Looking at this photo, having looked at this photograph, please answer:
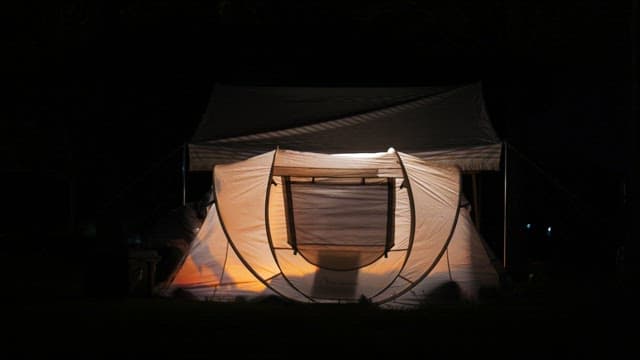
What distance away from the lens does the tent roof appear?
8.64m

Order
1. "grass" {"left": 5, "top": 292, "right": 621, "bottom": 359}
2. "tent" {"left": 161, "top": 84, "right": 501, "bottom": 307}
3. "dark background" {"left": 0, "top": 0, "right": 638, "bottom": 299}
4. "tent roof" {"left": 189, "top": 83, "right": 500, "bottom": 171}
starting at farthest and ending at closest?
1. "dark background" {"left": 0, "top": 0, "right": 638, "bottom": 299}
2. "tent roof" {"left": 189, "top": 83, "right": 500, "bottom": 171}
3. "tent" {"left": 161, "top": 84, "right": 501, "bottom": 307}
4. "grass" {"left": 5, "top": 292, "right": 621, "bottom": 359}

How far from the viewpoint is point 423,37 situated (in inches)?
666

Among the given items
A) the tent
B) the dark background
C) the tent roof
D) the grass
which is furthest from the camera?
the dark background

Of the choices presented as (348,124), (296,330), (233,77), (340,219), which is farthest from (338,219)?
(233,77)

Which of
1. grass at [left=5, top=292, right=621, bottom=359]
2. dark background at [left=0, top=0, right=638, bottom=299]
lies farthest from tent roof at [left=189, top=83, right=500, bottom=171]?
dark background at [left=0, top=0, right=638, bottom=299]

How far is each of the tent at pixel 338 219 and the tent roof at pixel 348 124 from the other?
2 cm

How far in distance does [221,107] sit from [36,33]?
8759mm

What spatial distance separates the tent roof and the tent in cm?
2

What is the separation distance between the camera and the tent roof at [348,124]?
8.64 m

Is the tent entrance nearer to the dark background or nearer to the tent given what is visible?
the tent

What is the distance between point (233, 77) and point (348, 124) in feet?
29.9

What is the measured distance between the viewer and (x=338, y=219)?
8.11 meters

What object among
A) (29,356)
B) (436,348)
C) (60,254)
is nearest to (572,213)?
(60,254)

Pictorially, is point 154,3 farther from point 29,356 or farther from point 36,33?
point 29,356
